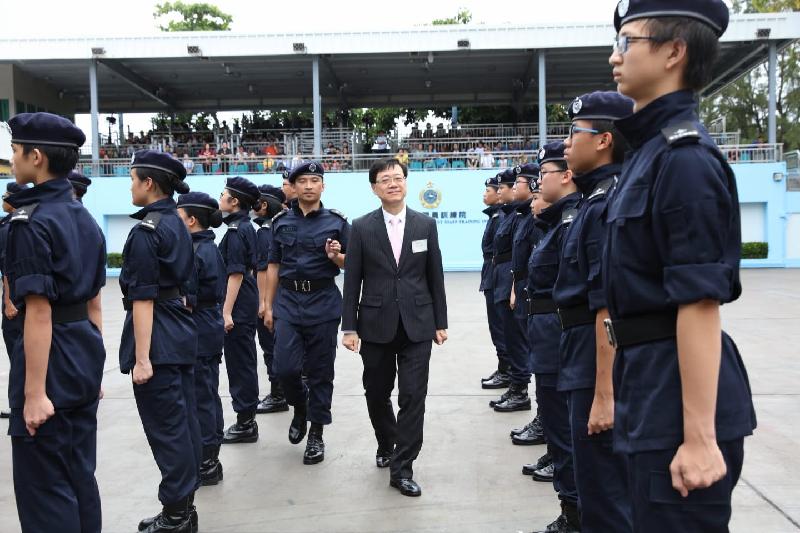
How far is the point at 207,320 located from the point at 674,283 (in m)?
3.74

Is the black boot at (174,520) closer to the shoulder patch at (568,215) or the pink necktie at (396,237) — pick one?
the pink necktie at (396,237)

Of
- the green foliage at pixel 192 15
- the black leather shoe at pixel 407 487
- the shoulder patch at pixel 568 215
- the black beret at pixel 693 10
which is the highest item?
the green foliage at pixel 192 15

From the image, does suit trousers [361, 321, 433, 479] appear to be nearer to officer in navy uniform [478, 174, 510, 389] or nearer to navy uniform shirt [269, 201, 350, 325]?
navy uniform shirt [269, 201, 350, 325]

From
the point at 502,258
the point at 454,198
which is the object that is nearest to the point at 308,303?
the point at 502,258

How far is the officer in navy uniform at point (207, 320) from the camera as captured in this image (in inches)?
179

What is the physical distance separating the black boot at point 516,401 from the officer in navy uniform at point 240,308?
7.09ft

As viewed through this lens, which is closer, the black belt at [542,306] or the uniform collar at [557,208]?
the uniform collar at [557,208]

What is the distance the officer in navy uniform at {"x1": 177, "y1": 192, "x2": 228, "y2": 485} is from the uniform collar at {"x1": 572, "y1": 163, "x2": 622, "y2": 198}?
2541mm

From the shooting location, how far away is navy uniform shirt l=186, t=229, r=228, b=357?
4.76 meters

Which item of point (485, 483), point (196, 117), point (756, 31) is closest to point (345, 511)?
point (485, 483)

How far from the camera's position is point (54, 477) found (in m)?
2.94

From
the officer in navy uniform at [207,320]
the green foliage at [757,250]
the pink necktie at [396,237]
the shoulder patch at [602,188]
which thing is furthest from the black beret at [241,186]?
the green foliage at [757,250]

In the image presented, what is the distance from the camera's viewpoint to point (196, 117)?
3431cm

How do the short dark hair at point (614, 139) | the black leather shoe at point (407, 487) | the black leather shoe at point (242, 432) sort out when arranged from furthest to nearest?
the black leather shoe at point (242, 432), the black leather shoe at point (407, 487), the short dark hair at point (614, 139)
